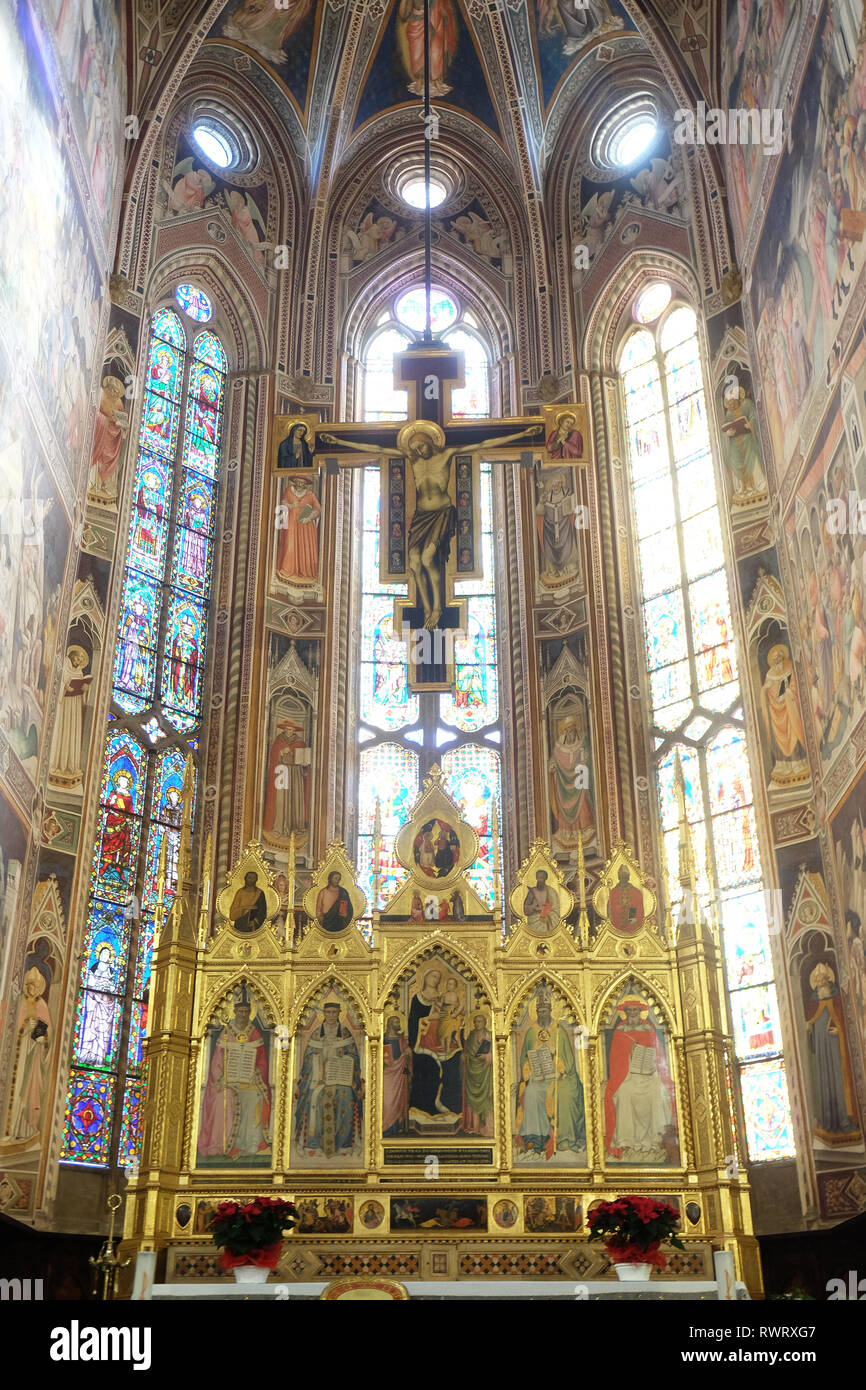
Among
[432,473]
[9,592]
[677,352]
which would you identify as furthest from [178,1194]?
[677,352]

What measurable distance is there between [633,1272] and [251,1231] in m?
2.48

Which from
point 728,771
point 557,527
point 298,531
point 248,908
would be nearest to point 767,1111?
point 728,771

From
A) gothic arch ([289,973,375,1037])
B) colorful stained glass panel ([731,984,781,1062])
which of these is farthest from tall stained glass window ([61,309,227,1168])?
colorful stained glass panel ([731,984,781,1062])

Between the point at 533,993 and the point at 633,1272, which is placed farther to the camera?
the point at 533,993

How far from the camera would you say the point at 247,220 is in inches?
819

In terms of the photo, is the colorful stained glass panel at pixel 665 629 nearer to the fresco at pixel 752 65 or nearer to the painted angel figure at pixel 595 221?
the fresco at pixel 752 65

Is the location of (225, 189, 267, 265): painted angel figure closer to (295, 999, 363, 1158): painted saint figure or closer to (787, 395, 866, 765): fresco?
(787, 395, 866, 765): fresco

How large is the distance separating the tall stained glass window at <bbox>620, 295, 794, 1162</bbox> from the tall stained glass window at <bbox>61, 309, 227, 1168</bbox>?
5800 mm

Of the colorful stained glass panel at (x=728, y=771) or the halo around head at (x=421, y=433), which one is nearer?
the halo around head at (x=421, y=433)

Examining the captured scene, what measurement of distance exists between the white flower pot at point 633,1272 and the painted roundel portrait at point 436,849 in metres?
3.32

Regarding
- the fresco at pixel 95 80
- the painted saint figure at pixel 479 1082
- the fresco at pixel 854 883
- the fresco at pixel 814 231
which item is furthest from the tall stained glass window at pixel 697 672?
the fresco at pixel 95 80

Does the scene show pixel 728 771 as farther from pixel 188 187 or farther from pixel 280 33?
pixel 280 33

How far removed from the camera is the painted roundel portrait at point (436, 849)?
452 inches
